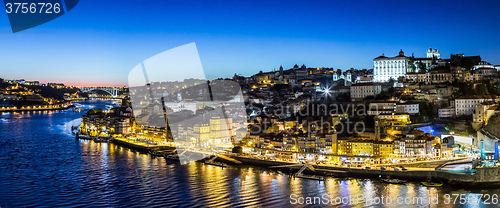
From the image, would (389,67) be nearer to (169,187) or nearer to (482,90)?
(482,90)

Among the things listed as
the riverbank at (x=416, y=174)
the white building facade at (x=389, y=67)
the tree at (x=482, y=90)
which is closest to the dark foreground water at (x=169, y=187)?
the riverbank at (x=416, y=174)

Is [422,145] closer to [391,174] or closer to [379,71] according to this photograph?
[391,174]

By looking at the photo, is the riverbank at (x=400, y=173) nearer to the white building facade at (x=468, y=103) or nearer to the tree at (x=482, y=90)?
the white building facade at (x=468, y=103)

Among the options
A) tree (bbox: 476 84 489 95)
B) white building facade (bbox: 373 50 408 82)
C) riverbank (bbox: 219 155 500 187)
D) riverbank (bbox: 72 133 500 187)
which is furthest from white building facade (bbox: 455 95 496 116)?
white building facade (bbox: 373 50 408 82)

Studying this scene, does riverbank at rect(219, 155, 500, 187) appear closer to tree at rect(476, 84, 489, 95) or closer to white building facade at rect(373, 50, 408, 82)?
tree at rect(476, 84, 489, 95)

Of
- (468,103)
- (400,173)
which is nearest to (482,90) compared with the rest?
(468,103)

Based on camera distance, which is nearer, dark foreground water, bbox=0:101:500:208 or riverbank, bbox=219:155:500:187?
dark foreground water, bbox=0:101:500:208

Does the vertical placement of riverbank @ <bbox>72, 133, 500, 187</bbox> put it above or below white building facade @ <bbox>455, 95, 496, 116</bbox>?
below

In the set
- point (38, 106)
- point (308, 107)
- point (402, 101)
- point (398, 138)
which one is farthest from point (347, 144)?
point (38, 106)
